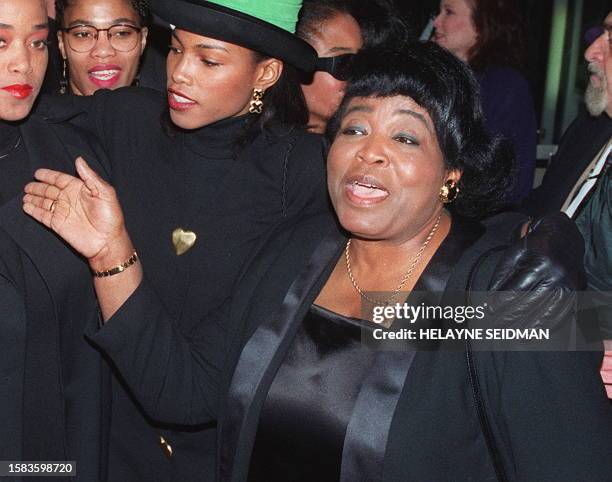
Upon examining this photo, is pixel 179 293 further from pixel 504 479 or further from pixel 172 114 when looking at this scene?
pixel 504 479

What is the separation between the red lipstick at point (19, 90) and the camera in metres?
2.10

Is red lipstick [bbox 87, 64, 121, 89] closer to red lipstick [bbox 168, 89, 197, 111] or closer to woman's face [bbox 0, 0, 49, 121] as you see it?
red lipstick [bbox 168, 89, 197, 111]

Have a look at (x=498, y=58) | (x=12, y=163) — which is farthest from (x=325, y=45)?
(x=498, y=58)

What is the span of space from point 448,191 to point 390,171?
0.17 m

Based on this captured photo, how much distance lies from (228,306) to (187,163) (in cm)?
47

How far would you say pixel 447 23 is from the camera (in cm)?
443

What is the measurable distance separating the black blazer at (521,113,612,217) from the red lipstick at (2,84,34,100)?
74.6 inches

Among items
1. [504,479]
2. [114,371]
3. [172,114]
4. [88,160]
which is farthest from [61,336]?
[504,479]

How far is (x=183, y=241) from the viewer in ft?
7.86

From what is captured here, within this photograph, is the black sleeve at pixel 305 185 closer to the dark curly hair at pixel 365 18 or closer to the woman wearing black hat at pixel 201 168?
the woman wearing black hat at pixel 201 168

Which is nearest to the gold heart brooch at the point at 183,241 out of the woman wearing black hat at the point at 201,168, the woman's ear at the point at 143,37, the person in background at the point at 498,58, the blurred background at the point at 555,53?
the woman wearing black hat at the point at 201,168

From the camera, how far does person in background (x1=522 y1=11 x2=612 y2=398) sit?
2535 mm

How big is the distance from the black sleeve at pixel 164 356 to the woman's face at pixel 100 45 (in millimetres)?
1185

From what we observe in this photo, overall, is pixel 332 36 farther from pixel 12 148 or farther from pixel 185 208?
pixel 12 148
